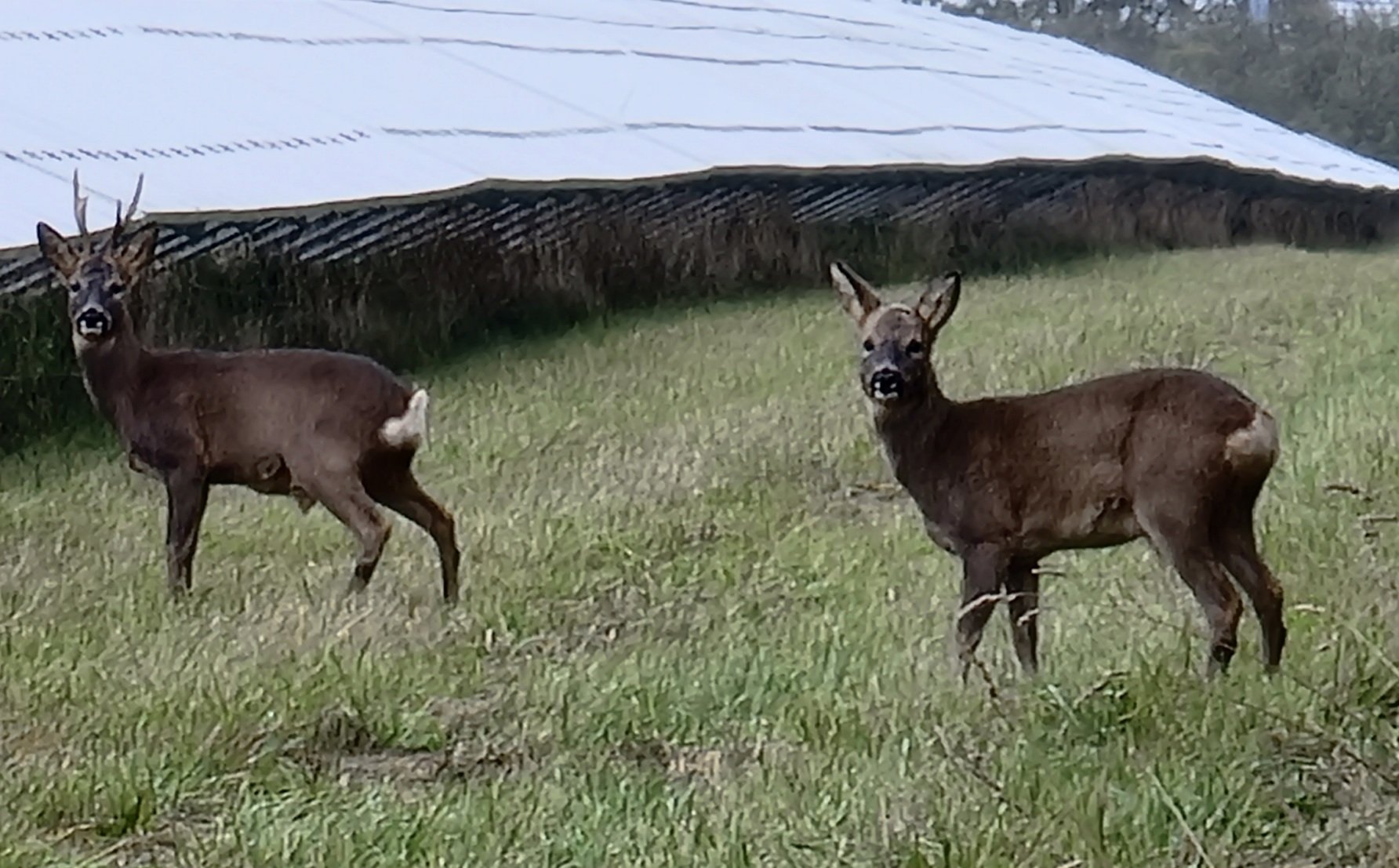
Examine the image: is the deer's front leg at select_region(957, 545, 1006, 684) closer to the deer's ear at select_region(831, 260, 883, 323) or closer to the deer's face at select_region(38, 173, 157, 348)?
the deer's ear at select_region(831, 260, 883, 323)

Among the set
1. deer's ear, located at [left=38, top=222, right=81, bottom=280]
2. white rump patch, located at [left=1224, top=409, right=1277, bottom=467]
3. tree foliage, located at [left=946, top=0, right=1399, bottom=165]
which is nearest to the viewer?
white rump patch, located at [left=1224, top=409, right=1277, bottom=467]

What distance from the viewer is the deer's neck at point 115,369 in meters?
8.02

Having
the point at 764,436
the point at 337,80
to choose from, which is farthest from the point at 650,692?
the point at 337,80

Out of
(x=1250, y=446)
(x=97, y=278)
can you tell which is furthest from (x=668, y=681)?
(x=97, y=278)

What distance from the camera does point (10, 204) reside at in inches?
427

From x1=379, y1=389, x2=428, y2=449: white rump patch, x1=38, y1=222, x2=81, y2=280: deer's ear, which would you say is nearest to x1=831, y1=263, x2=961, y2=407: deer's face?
x1=379, y1=389, x2=428, y2=449: white rump patch

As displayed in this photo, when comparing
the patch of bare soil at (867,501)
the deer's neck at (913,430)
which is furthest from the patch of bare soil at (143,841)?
the patch of bare soil at (867,501)

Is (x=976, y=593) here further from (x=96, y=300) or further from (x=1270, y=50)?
(x=1270, y=50)

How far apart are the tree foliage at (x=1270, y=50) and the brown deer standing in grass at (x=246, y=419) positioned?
3434cm

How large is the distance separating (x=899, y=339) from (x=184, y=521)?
94.7 inches

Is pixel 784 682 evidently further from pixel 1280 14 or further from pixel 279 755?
pixel 1280 14

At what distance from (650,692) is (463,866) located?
4.49 feet

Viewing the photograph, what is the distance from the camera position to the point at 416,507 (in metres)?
7.72

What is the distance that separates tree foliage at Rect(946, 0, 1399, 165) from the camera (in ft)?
132
